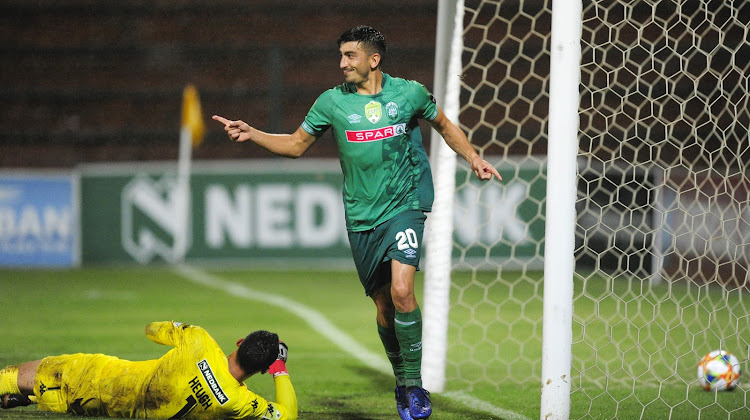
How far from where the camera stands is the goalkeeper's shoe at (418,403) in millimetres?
4543

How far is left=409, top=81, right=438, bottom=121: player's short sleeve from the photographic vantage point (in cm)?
471

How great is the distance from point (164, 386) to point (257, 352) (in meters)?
0.48

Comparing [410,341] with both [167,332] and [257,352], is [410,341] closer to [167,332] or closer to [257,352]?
[257,352]

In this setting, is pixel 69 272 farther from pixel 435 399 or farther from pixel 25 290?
pixel 435 399

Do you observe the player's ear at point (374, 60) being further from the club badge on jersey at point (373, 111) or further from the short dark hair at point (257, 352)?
the short dark hair at point (257, 352)

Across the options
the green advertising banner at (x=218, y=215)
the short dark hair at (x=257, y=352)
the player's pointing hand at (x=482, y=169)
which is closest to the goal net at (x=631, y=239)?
the player's pointing hand at (x=482, y=169)

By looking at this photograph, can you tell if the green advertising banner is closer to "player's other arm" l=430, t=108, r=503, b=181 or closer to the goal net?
the goal net

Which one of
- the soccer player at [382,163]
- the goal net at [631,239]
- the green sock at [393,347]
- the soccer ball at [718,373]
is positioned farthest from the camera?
the goal net at [631,239]

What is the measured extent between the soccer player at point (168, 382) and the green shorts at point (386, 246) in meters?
0.58

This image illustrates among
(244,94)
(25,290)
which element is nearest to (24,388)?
(25,290)

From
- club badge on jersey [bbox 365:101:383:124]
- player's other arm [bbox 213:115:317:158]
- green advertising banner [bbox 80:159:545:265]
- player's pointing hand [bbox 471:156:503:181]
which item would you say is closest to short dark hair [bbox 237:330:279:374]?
player's other arm [bbox 213:115:317:158]

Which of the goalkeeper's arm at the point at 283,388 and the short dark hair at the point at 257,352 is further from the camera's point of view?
the goalkeeper's arm at the point at 283,388

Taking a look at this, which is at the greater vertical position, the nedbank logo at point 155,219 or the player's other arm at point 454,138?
the player's other arm at point 454,138

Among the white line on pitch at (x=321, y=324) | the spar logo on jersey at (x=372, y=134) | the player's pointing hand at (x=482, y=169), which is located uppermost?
the spar logo on jersey at (x=372, y=134)
